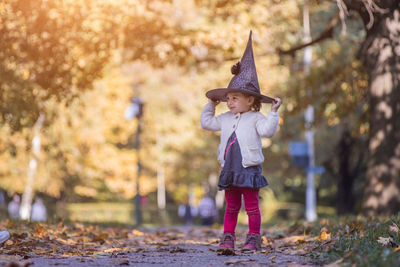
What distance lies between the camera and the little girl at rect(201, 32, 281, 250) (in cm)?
549

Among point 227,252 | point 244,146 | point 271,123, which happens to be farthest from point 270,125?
point 227,252

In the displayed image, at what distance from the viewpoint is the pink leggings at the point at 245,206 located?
5598 mm

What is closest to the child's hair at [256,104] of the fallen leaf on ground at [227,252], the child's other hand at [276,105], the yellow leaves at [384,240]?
the child's other hand at [276,105]

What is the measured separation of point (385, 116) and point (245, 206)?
488 centimetres

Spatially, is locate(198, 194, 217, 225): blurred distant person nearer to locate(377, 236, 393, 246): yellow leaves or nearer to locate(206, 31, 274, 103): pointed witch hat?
locate(206, 31, 274, 103): pointed witch hat

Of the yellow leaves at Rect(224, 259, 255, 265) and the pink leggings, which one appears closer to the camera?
the yellow leaves at Rect(224, 259, 255, 265)

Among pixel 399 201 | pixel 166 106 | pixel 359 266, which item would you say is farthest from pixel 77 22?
pixel 166 106

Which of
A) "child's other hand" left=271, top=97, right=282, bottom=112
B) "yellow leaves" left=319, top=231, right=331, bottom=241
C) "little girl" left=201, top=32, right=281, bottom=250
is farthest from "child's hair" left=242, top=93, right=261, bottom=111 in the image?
"yellow leaves" left=319, top=231, right=331, bottom=241

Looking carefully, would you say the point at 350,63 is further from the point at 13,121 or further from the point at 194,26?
the point at 13,121

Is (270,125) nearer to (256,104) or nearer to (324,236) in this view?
(256,104)

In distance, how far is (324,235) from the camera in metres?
5.73

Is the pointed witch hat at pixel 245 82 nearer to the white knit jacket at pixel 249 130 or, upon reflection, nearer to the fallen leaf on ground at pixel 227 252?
the white knit jacket at pixel 249 130

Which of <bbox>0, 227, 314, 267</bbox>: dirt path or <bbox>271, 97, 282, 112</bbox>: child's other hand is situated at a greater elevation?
<bbox>271, 97, 282, 112</bbox>: child's other hand

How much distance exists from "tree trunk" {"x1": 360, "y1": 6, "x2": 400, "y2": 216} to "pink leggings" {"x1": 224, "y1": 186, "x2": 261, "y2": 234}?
464 centimetres
